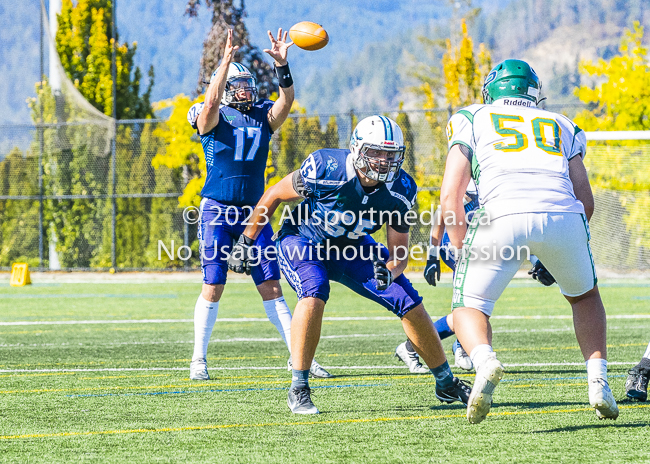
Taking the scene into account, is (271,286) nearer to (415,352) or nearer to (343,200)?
(415,352)

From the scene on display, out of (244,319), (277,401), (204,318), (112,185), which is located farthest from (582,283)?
(112,185)

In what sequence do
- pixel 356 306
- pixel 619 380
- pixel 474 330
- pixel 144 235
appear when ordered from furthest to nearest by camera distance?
pixel 144 235
pixel 356 306
pixel 619 380
pixel 474 330

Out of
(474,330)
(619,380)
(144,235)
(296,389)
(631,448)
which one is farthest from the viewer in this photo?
(144,235)

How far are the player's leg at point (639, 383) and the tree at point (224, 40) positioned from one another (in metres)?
21.3

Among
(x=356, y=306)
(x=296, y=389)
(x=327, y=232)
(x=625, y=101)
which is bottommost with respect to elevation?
(x=356, y=306)

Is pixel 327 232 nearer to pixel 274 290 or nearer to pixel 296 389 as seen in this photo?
pixel 296 389

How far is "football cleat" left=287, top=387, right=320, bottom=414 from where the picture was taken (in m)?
4.51

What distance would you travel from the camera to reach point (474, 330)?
3.90m

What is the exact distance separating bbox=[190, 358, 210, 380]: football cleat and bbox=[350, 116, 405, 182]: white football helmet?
6.65ft

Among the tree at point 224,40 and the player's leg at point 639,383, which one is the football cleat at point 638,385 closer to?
the player's leg at point 639,383

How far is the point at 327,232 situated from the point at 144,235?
15.4 meters

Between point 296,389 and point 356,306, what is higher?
point 296,389

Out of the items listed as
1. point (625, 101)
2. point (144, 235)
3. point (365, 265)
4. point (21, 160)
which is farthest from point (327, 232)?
point (21, 160)

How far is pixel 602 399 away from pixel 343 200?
5.38 ft
